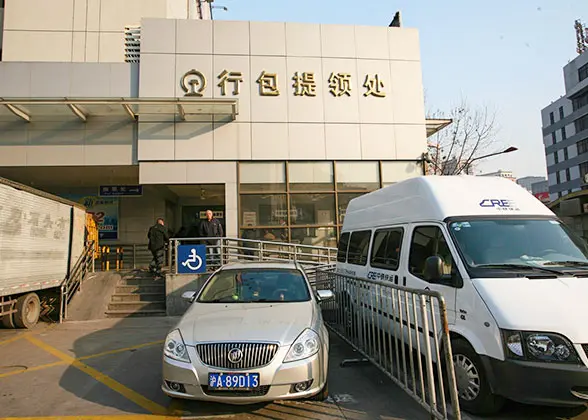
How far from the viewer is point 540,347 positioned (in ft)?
10.9

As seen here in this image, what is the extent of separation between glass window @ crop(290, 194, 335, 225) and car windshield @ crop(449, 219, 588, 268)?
8.93 meters

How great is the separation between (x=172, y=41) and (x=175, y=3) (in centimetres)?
569

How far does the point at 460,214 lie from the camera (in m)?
4.60

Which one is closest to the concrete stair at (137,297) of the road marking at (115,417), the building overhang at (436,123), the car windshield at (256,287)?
the car windshield at (256,287)

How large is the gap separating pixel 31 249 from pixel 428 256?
8294 mm

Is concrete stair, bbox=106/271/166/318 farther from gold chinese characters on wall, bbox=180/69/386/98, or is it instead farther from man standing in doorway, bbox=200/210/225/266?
gold chinese characters on wall, bbox=180/69/386/98

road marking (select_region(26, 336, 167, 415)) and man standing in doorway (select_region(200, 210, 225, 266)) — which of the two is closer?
road marking (select_region(26, 336, 167, 415))

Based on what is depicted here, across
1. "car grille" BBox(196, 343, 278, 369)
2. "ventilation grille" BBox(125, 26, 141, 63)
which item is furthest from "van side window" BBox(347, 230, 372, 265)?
"ventilation grille" BBox(125, 26, 141, 63)

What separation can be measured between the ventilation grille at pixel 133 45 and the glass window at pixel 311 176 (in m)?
6.40

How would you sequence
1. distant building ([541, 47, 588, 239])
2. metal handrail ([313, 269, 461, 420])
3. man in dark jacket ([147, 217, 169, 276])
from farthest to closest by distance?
1. distant building ([541, 47, 588, 239])
2. man in dark jacket ([147, 217, 169, 276])
3. metal handrail ([313, 269, 461, 420])

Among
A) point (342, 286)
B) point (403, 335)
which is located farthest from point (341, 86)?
point (403, 335)

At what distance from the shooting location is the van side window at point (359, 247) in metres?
6.57

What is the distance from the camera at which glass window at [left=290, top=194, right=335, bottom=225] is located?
13.3 metres

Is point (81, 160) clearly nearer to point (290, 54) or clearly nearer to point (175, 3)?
point (290, 54)
